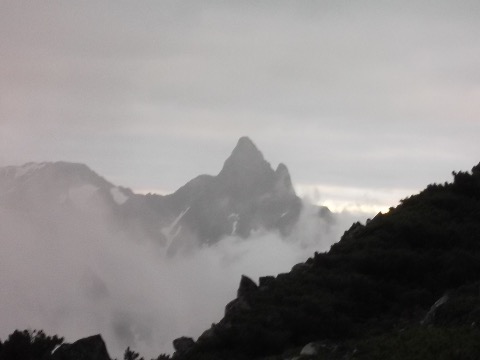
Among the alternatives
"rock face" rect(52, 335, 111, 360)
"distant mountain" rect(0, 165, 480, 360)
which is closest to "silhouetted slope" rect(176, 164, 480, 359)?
"distant mountain" rect(0, 165, 480, 360)

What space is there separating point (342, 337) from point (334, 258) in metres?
7.60

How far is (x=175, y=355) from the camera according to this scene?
2786cm

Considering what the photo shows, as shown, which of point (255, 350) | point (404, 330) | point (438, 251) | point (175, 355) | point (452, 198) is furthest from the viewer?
point (452, 198)

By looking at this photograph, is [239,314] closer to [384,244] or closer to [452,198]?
[384,244]

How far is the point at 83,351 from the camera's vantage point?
26094mm

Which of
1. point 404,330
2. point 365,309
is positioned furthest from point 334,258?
point 404,330

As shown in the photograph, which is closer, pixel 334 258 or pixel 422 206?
pixel 334 258

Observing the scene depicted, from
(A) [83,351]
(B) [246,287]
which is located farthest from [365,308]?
(A) [83,351]

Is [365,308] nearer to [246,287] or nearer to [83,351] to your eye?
[246,287]

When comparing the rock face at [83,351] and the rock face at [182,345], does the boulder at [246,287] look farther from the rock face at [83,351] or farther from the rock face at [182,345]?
the rock face at [83,351]

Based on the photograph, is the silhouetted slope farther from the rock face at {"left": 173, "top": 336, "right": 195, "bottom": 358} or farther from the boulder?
the rock face at {"left": 173, "top": 336, "right": 195, "bottom": 358}

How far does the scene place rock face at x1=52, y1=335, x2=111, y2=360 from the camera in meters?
25.8

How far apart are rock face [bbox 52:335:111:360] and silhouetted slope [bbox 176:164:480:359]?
279cm

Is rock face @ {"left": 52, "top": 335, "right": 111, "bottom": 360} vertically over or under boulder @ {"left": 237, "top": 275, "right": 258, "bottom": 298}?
under
